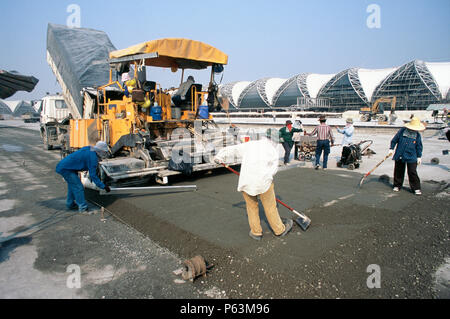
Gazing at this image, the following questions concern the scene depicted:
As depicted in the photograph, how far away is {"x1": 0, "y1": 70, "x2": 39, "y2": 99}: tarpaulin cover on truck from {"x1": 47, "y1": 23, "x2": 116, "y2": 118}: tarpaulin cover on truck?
476 centimetres

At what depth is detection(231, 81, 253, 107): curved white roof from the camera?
69.8 metres

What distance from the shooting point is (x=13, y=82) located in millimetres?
4211

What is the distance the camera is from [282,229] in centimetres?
405

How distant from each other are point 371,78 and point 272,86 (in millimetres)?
20580

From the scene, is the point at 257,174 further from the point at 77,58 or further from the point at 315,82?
the point at 315,82

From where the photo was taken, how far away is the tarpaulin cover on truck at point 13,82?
4.07 m

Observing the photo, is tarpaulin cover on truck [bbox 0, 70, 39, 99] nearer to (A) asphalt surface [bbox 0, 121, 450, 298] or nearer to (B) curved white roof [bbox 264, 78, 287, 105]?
(A) asphalt surface [bbox 0, 121, 450, 298]

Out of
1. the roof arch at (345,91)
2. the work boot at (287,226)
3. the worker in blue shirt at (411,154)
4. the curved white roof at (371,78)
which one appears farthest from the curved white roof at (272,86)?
the work boot at (287,226)

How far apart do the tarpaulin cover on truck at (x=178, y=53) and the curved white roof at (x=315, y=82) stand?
52784 mm

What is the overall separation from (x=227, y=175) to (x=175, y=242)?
13.5 feet

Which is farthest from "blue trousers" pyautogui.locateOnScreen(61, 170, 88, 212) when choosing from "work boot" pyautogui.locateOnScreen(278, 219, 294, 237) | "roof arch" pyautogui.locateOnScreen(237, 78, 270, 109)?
"roof arch" pyautogui.locateOnScreen(237, 78, 270, 109)

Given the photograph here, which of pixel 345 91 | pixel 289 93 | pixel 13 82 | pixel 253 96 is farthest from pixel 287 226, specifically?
pixel 253 96

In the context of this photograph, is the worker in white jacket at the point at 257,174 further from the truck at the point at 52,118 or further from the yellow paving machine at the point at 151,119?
the truck at the point at 52,118
